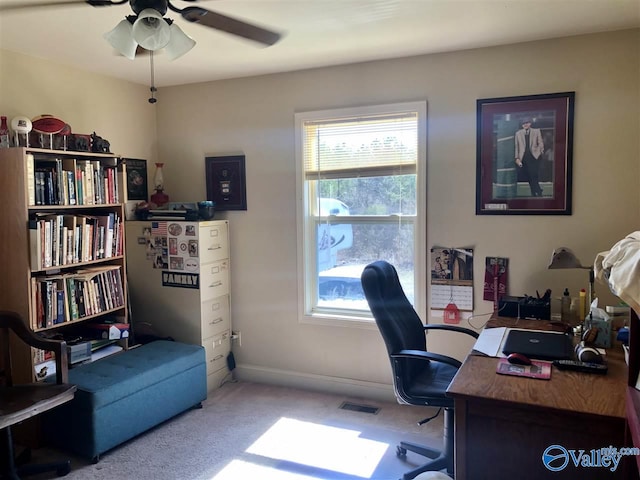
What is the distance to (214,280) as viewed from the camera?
11.6 feet

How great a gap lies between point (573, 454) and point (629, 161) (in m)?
1.85

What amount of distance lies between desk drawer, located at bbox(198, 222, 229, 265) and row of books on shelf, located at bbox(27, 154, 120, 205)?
63 centimetres

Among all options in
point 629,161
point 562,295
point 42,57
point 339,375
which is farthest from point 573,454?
point 42,57

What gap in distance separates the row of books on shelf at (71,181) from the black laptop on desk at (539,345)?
2.54 meters

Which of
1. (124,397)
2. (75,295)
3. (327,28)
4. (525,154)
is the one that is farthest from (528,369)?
(75,295)

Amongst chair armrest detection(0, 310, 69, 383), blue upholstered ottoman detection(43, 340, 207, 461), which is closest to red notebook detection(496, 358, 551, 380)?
blue upholstered ottoman detection(43, 340, 207, 461)

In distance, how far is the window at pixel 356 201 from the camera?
10.4ft

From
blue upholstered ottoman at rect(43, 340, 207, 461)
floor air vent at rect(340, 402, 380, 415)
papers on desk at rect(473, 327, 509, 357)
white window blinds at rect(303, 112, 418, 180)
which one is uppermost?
white window blinds at rect(303, 112, 418, 180)

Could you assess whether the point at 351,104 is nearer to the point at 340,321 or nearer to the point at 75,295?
the point at 340,321

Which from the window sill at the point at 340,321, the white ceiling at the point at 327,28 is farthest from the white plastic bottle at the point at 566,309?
the white ceiling at the point at 327,28

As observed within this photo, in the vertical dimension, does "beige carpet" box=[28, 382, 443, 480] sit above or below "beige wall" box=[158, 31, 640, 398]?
below

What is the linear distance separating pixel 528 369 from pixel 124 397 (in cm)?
210

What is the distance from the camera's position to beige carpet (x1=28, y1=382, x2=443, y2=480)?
8.18ft

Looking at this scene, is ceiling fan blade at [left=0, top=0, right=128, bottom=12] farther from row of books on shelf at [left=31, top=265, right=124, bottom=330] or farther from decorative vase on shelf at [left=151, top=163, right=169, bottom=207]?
decorative vase on shelf at [left=151, top=163, right=169, bottom=207]
